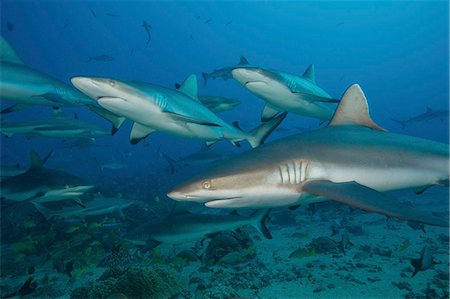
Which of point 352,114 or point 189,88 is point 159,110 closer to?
point 189,88

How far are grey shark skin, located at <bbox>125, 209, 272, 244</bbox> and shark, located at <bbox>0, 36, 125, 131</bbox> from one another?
2.37 meters

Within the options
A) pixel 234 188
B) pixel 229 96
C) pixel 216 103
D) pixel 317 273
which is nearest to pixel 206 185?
pixel 234 188

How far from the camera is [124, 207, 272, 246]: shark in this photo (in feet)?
18.9

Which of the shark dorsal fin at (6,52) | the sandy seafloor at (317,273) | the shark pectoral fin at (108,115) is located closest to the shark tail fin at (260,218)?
the sandy seafloor at (317,273)

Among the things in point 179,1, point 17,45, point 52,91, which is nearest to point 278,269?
point 52,91

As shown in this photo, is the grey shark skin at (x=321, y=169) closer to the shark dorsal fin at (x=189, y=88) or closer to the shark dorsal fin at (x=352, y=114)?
the shark dorsal fin at (x=352, y=114)

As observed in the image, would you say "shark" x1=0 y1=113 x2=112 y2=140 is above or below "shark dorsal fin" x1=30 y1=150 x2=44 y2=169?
above

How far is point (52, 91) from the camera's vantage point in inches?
235

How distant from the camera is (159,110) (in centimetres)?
431

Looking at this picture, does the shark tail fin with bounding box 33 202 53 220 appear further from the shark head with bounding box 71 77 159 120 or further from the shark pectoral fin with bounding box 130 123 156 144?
the shark head with bounding box 71 77 159 120

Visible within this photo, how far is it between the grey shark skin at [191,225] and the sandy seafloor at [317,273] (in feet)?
2.97

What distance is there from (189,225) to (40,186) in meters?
3.59

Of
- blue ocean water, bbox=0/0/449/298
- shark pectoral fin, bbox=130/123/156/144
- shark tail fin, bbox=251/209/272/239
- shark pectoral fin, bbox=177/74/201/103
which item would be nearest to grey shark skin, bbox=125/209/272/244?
shark tail fin, bbox=251/209/272/239

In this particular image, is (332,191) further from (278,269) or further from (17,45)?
(17,45)
